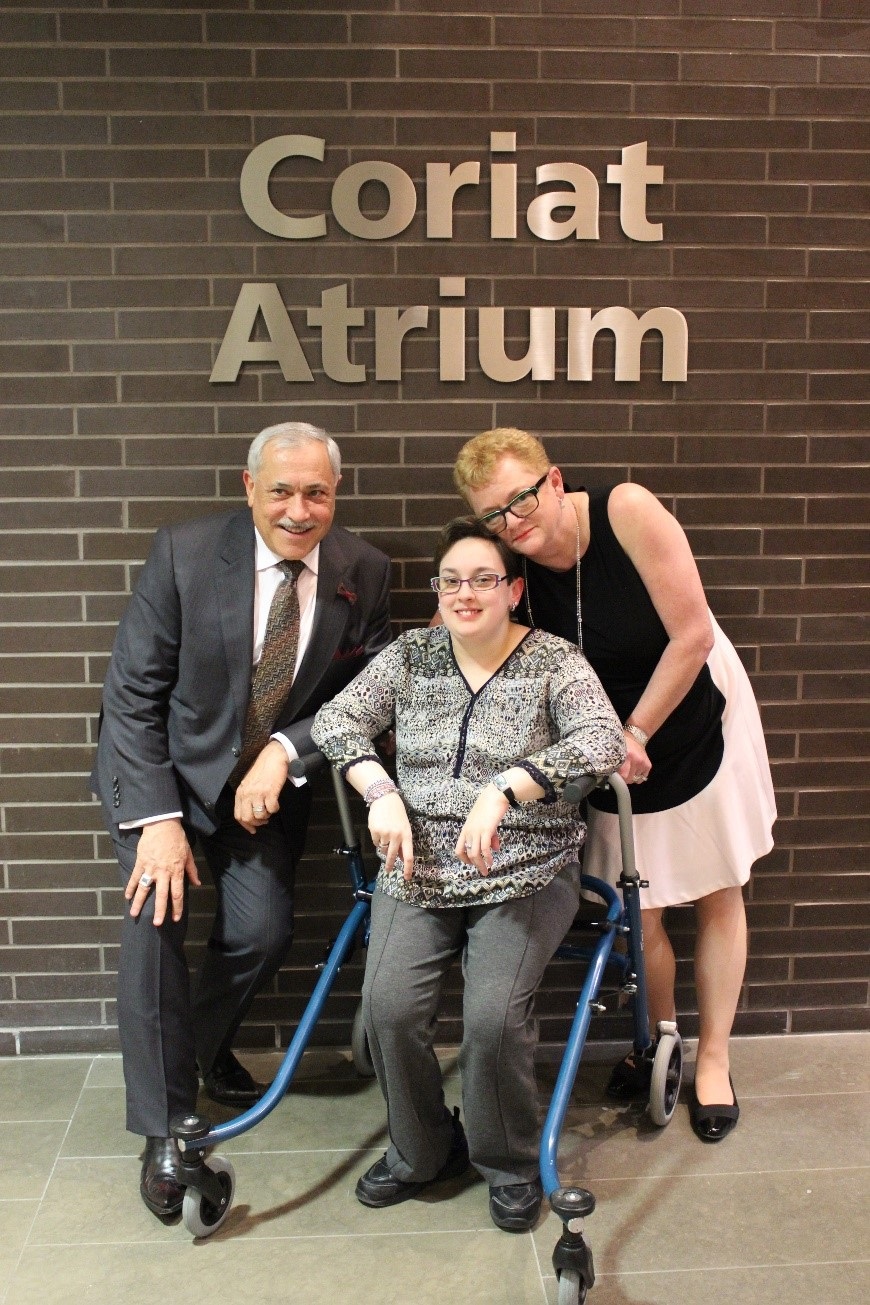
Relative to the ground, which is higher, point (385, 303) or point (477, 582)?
point (385, 303)

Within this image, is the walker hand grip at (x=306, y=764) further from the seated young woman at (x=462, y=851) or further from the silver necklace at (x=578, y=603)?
the silver necklace at (x=578, y=603)

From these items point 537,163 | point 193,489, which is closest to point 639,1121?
point 193,489

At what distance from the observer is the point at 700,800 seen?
277 centimetres

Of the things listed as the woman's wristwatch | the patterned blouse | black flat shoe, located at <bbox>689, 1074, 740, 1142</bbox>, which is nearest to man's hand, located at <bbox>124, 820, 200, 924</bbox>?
the patterned blouse

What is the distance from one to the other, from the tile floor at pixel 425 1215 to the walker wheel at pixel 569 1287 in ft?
0.41

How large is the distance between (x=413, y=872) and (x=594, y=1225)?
0.84 metres

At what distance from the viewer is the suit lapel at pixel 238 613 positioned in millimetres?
2633

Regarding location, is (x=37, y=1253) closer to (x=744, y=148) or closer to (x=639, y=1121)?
(x=639, y=1121)

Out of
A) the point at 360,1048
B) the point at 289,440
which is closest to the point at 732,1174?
the point at 360,1048

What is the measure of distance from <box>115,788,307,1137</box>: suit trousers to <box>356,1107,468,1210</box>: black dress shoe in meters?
0.42

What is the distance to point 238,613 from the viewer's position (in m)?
2.64

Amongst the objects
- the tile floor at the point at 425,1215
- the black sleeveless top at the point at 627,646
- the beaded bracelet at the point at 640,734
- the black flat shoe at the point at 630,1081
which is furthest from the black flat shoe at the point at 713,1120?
the beaded bracelet at the point at 640,734

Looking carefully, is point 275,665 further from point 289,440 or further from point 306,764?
point 289,440

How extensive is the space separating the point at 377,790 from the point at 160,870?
57 cm
